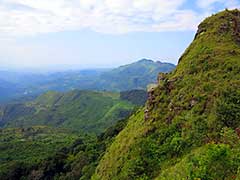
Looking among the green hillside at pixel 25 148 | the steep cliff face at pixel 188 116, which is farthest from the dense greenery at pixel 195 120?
the green hillside at pixel 25 148

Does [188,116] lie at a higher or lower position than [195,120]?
higher

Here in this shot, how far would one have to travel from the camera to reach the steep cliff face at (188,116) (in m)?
32.6

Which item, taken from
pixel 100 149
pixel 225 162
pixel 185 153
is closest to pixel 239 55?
pixel 185 153

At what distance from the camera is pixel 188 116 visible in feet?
122

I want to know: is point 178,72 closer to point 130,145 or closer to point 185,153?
point 130,145

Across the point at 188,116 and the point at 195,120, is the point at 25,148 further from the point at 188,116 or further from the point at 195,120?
the point at 195,120

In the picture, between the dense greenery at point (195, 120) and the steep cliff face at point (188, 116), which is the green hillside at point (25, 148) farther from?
the steep cliff face at point (188, 116)

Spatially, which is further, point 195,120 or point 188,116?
point 188,116

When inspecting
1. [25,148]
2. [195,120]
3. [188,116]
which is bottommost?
[25,148]

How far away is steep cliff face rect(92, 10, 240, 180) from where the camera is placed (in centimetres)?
3262

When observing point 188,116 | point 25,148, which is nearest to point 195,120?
point 188,116

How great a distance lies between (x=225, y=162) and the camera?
68.7 feet

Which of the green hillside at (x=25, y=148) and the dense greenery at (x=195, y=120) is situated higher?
the dense greenery at (x=195, y=120)

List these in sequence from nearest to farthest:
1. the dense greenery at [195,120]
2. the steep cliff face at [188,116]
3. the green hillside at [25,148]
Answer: the dense greenery at [195,120] < the steep cliff face at [188,116] < the green hillside at [25,148]
